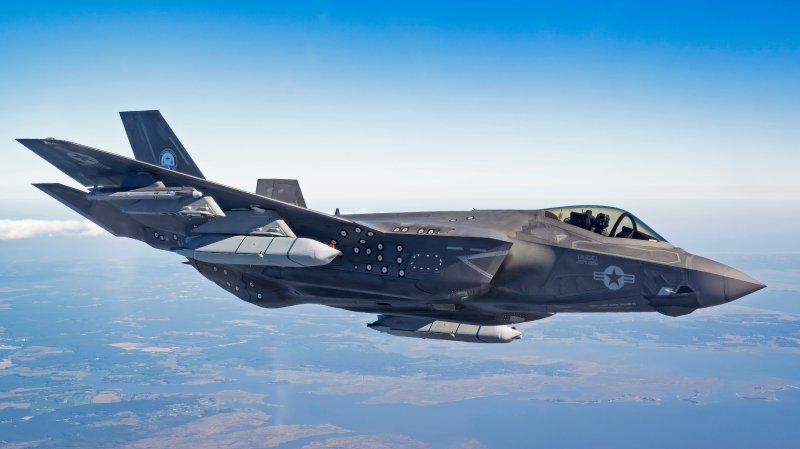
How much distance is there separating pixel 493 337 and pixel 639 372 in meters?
152

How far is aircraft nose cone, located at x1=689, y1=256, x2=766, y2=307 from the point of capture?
42.1ft

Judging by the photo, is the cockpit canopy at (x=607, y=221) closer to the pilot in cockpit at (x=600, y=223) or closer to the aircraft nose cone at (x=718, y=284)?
the pilot in cockpit at (x=600, y=223)

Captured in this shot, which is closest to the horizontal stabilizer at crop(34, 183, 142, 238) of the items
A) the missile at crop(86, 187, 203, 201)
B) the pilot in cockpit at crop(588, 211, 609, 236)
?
the missile at crop(86, 187, 203, 201)

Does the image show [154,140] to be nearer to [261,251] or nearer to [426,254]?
[261,251]

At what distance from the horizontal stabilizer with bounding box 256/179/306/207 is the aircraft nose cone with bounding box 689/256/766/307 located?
39.8 ft

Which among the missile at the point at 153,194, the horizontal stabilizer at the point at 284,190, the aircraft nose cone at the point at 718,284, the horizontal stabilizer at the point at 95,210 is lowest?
the aircraft nose cone at the point at 718,284

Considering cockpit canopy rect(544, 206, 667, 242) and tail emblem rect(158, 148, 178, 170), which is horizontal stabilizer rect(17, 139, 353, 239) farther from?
cockpit canopy rect(544, 206, 667, 242)

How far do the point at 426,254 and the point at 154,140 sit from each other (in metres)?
12.0

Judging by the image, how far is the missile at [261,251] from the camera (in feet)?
46.9

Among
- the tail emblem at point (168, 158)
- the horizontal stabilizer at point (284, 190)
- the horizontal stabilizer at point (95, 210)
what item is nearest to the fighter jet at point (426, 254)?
the horizontal stabilizer at point (95, 210)

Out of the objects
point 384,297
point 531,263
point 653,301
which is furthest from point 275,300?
point 653,301

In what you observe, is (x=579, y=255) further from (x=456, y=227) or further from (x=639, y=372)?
(x=639, y=372)

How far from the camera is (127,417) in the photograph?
378 ft

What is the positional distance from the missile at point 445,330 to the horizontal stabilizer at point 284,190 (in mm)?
5020
